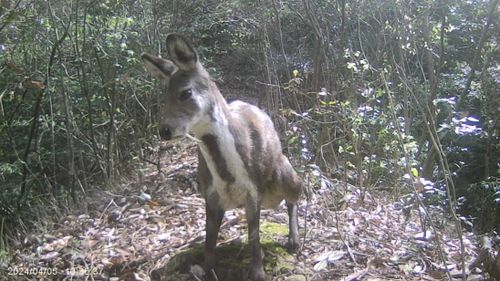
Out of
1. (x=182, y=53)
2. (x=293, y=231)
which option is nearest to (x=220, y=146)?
(x=182, y=53)

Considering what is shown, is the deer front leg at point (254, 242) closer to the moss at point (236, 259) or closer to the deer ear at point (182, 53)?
the moss at point (236, 259)

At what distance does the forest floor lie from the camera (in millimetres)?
4941

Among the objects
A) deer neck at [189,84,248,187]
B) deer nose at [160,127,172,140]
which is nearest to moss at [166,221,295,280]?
deer neck at [189,84,248,187]

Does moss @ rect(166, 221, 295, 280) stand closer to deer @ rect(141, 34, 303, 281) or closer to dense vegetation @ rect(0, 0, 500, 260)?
deer @ rect(141, 34, 303, 281)

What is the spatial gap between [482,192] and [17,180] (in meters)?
7.90

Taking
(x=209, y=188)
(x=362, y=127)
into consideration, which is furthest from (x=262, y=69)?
(x=209, y=188)

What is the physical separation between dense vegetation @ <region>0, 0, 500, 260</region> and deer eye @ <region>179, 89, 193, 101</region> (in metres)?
1.93

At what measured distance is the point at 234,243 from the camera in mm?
5348

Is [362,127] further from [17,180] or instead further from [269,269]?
[17,180]

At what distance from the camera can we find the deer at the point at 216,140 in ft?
14.3

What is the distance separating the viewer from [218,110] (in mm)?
4547

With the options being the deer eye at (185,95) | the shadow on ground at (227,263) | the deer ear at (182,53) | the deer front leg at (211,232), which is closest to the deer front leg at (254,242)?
the shadow on ground at (227,263)

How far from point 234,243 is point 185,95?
1689 mm

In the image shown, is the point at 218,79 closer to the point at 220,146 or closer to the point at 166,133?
the point at 220,146
